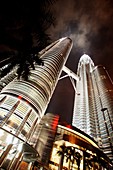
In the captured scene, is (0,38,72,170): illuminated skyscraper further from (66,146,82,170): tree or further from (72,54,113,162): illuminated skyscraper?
(72,54,113,162): illuminated skyscraper

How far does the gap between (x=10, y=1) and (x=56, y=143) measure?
27.9 meters

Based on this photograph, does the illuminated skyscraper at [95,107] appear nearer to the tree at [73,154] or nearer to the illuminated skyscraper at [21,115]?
the tree at [73,154]

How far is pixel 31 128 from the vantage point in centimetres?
2570

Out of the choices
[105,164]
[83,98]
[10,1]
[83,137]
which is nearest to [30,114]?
[83,137]

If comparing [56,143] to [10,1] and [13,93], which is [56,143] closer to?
[13,93]

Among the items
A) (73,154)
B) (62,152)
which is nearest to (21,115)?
(62,152)

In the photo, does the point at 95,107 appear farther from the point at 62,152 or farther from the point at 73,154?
the point at 62,152

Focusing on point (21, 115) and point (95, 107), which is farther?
point (95, 107)

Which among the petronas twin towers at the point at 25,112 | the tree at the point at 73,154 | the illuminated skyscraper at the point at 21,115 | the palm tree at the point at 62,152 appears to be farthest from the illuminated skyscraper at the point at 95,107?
the illuminated skyscraper at the point at 21,115

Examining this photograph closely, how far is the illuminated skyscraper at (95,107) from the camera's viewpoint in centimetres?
7106

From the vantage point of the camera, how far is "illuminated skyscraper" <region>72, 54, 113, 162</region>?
233 feet

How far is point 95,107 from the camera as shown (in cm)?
8756

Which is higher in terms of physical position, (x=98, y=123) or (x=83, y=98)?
(x=83, y=98)

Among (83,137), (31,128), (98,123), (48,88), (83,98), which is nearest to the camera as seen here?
(31,128)
